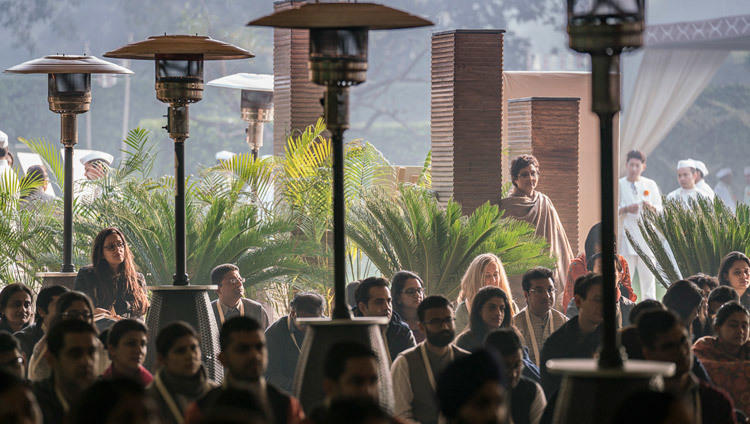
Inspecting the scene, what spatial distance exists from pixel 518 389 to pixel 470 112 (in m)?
6.78

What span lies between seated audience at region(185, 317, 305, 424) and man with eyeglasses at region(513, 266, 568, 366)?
13.4 ft

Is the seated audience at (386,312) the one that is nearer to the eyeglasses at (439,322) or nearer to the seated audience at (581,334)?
the seated audience at (581,334)

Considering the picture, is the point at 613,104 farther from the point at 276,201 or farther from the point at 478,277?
the point at 276,201

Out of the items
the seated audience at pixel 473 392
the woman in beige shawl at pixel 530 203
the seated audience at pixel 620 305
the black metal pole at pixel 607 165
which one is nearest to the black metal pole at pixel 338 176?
the black metal pole at pixel 607 165

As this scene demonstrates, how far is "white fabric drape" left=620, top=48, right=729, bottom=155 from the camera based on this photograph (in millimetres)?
24062

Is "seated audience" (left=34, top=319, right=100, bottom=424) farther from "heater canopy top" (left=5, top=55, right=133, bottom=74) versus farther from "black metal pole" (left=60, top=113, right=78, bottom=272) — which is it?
"black metal pole" (left=60, top=113, right=78, bottom=272)

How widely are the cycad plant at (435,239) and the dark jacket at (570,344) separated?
3923 millimetres

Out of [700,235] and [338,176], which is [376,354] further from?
[700,235]

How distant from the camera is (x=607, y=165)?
550cm

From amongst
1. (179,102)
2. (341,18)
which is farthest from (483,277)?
(341,18)

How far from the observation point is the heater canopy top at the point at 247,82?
16203 millimetres

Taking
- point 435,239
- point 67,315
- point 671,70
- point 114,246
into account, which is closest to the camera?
point 67,315

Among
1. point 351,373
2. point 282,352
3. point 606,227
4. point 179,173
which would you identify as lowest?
point 282,352

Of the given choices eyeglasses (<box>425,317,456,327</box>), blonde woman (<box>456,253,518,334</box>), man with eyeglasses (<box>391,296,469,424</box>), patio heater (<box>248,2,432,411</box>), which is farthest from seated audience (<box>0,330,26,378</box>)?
blonde woman (<box>456,253,518,334</box>)
